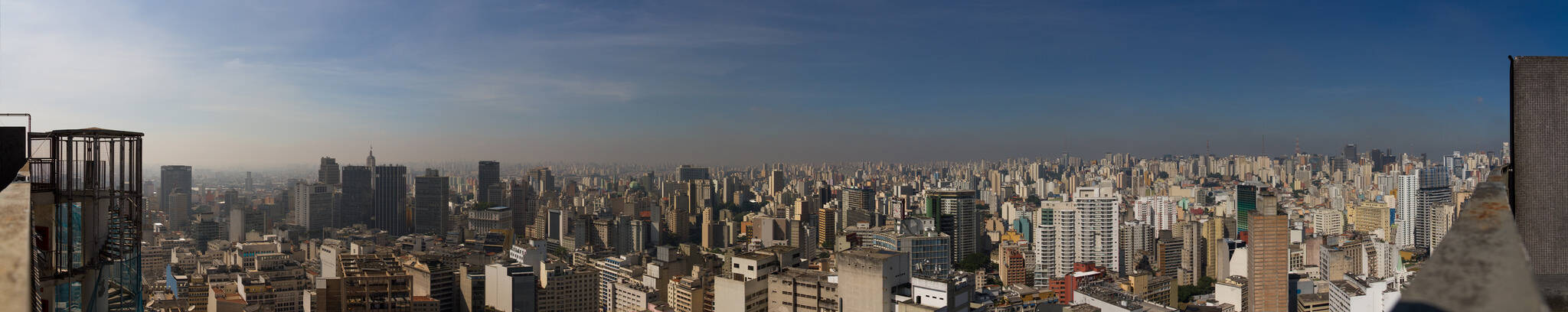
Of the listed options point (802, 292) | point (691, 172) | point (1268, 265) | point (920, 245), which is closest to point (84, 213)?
point (802, 292)

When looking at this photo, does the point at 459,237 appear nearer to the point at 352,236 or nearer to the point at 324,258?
the point at 352,236

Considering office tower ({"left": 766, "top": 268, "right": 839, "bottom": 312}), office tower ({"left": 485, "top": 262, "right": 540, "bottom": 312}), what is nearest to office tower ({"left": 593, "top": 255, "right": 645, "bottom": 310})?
office tower ({"left": 485, "top": 262, "right": 540, "bottom": 312})

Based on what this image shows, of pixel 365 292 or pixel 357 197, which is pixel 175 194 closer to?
pixel 357 197

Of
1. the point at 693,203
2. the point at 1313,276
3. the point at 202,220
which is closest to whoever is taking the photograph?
the point at 1313,276

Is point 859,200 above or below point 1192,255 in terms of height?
above

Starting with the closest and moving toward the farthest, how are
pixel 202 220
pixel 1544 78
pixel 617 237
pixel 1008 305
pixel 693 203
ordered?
pixel 1544 78 → pixel 1008 305 → pixel 202 220 → pixel 617 237 → pixel 693 203

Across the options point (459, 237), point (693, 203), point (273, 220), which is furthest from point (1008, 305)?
point (273, 220)

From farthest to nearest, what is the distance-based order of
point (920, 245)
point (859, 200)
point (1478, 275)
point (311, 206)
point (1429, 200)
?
point (859, 200)
point (311, 206)
point (1429, 200)
point (920, 245)
point (1478, 275)
